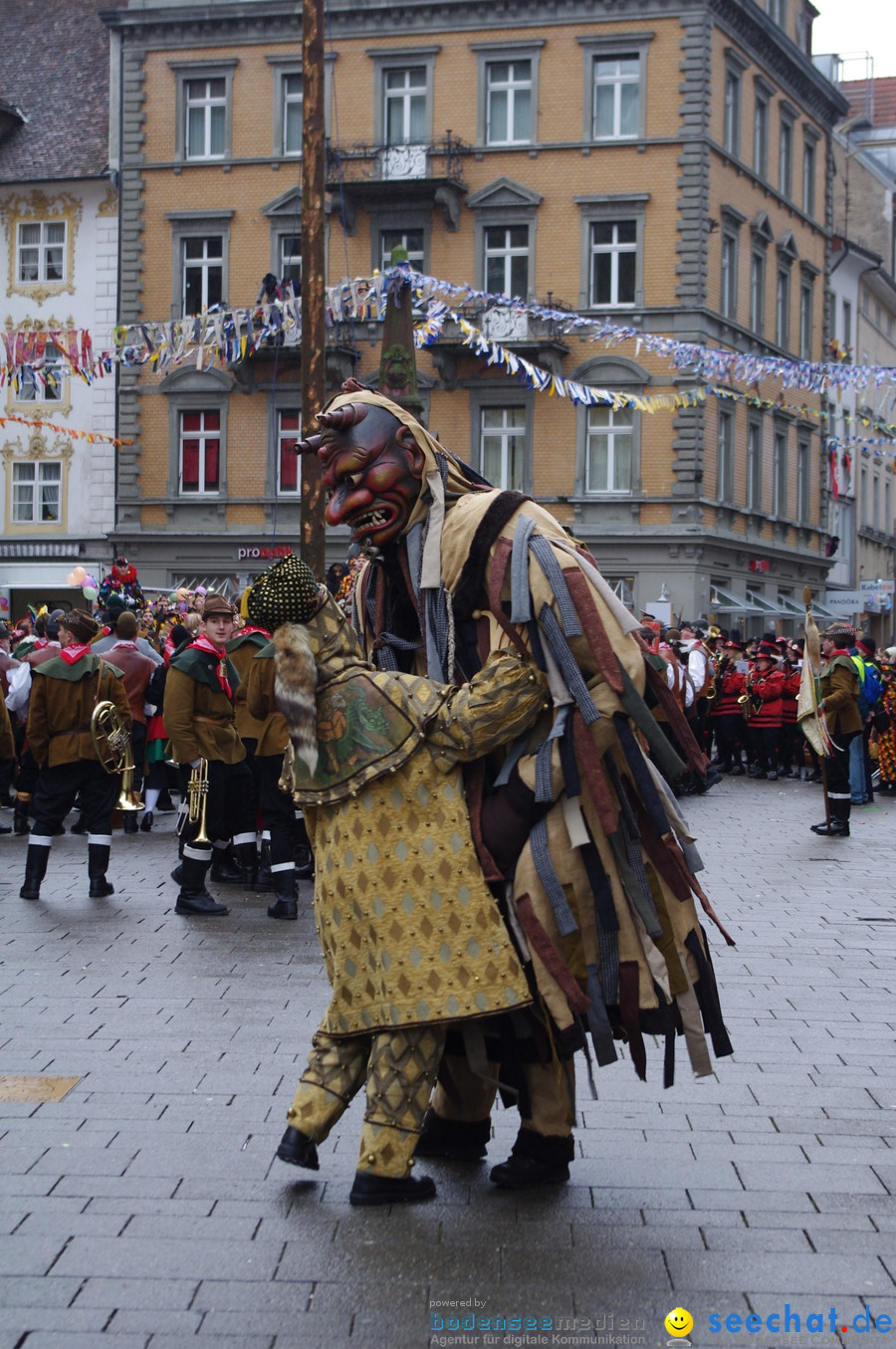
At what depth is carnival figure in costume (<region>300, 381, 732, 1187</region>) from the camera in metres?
3.68

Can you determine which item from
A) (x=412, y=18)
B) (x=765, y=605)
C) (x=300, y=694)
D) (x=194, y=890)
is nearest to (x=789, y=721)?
(x=194, y=890)

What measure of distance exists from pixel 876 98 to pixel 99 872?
51632 mm

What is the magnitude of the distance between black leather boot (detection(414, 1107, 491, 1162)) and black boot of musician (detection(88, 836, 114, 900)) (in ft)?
16.6

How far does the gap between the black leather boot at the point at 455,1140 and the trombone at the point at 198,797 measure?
4469 millimetres

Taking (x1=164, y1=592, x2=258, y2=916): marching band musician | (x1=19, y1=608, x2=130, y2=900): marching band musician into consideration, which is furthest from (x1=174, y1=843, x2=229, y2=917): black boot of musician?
(x1=19, y1=608, x2=130, y2=900): marching band musician

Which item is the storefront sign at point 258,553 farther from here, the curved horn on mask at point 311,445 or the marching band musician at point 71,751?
the curved horn on mask at point 311,445

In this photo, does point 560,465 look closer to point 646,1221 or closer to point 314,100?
point 314,100

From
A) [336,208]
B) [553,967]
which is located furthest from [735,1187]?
[336,208]

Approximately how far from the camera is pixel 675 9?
30.2m

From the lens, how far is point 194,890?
336 inches

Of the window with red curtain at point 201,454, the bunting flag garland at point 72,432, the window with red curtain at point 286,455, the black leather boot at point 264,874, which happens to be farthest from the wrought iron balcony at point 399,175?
the black leather boot at point 264,874

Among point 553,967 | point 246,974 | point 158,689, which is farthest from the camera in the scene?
point 158,689

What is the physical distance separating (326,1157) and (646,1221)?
37.3 inches

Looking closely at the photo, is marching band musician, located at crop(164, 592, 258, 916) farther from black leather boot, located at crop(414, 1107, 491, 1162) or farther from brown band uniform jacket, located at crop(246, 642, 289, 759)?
black leather boot, located at crop(414, 1107, 491, 1162)
